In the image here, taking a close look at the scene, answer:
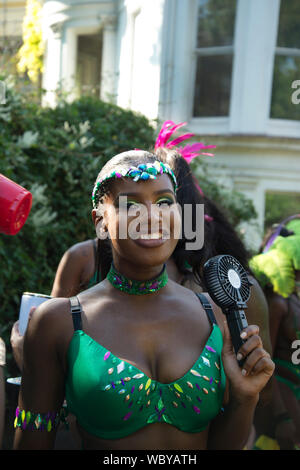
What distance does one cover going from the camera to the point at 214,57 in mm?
8734

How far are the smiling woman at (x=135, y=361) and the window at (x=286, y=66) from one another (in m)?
7.06

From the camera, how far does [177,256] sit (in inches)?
106

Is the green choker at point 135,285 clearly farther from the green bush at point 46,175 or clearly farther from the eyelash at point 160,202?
the green bush at point 46,175

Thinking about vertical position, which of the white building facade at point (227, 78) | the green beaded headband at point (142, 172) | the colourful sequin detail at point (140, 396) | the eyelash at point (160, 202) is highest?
the white building facade at point (227, 78)

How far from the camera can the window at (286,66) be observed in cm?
843

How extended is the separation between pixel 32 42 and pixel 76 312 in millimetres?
8973

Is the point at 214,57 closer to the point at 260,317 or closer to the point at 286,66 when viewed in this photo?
the point at 286,66

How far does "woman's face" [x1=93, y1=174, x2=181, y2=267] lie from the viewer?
1.77 meters

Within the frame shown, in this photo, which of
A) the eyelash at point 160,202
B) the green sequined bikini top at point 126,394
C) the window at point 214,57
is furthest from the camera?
the window at point 214,57

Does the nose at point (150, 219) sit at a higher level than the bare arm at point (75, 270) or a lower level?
higher

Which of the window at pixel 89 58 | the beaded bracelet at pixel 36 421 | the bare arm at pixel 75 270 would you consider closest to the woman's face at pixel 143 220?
the beaded bracelet at pixel 36 421

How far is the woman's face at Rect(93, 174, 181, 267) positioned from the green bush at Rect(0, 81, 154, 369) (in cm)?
180

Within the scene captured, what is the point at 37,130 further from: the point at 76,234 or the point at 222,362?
the point at 222,362

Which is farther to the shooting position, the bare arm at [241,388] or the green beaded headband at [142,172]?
the green beaded headband at [142,172]
